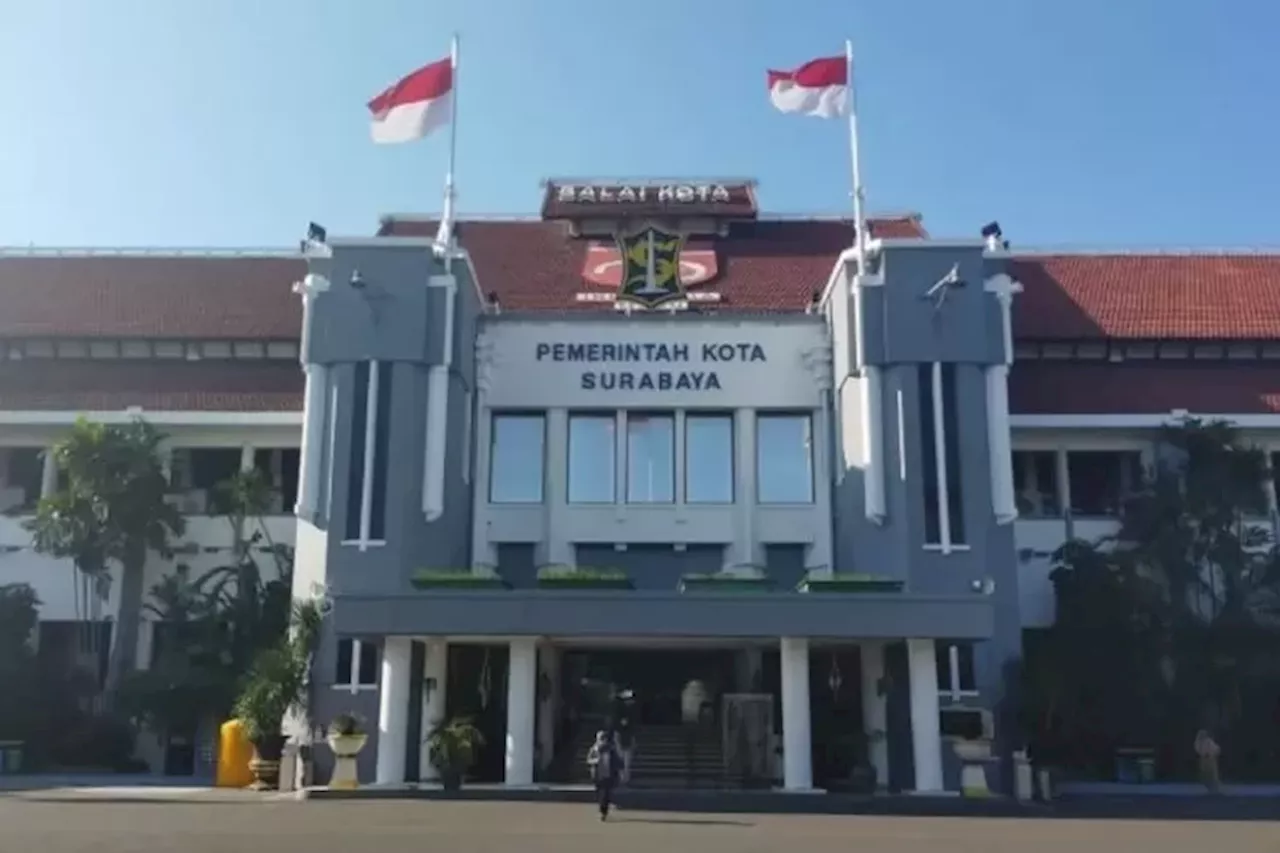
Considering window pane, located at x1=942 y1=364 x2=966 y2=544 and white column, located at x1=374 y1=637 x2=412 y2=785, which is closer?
white column, located at x1=374 y1=637 x2=412 y2=785

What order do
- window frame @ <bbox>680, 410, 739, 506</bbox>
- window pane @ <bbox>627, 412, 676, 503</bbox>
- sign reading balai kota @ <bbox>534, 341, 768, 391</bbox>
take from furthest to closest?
sign reading balai kota @ <bbox>534, 341, 768, 391</bbox> < window pane @ <bbox>627, 412, 676, 503</bbox> < window frame @ <bbox>680, 410, 739, 506</bbox>

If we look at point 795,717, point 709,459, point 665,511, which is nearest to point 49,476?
point 665,511

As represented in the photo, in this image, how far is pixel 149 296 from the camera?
3525cm

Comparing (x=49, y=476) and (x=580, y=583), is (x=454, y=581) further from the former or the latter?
(x=49, y=476)

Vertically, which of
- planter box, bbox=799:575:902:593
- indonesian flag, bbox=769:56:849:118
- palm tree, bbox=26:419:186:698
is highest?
indonesian flag, bbox=769:56:849:118

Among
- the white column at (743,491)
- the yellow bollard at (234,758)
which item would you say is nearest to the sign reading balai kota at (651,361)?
the white column at (743,491)

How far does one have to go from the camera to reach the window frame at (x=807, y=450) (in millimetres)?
29438

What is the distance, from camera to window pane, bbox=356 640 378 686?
25750mm

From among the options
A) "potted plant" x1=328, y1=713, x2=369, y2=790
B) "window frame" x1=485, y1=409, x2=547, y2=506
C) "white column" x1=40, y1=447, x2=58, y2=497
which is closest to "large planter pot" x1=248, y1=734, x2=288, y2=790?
"potted plant" x1=328, y1=713, x2=369, y2=790

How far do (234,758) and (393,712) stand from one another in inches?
158

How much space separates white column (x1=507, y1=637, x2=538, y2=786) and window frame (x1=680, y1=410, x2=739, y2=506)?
658cm

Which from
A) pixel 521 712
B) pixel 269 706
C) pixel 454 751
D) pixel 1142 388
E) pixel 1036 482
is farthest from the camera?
pixel 1036 482

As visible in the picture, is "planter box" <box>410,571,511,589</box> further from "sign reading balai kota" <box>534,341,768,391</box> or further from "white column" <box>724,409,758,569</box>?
"sign reading balai kota" <box>534,341,768,391</box>

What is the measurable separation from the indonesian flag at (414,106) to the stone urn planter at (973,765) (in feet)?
55.2
